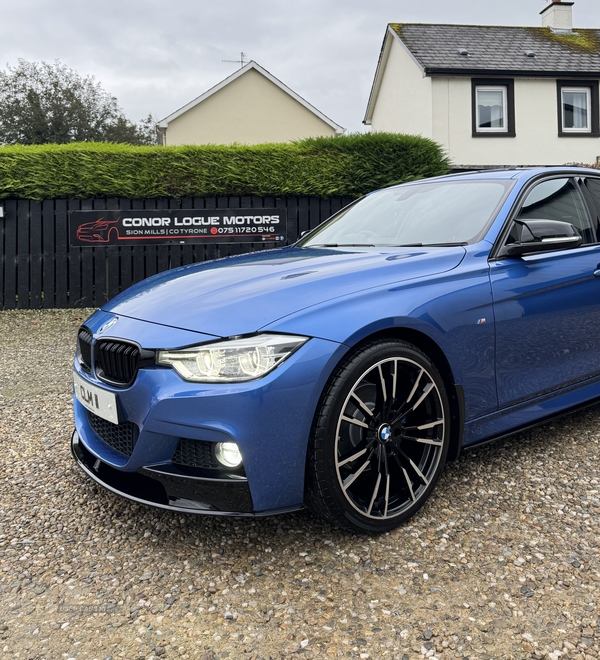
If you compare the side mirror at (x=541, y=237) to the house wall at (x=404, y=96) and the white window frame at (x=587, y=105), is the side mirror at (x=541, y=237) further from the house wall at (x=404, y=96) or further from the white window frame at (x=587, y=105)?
the white window frame at (x=587, y=105)

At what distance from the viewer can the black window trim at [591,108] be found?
18.4m

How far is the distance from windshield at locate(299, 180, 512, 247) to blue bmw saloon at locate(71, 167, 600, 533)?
0.06ft

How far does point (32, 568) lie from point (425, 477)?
164 centimetres

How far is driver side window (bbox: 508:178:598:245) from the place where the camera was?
3.29m

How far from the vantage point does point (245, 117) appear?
23.4 m

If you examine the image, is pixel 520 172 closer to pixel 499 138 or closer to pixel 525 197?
pixel 525 197

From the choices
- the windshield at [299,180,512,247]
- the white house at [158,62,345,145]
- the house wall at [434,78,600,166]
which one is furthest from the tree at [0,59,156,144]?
the windshield at [299,180,512,247]

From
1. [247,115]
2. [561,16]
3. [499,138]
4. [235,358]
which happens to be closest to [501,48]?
[499,138]

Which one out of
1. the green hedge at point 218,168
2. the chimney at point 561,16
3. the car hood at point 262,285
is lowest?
the car hood at point 262,285

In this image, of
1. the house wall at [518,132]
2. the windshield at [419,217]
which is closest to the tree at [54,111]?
the house wall at [518,132]

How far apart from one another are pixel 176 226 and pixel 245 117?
15.7 metres

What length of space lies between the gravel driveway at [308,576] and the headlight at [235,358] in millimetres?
761

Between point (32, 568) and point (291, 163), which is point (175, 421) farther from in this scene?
point (291, 163)

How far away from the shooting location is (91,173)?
8930 mm
